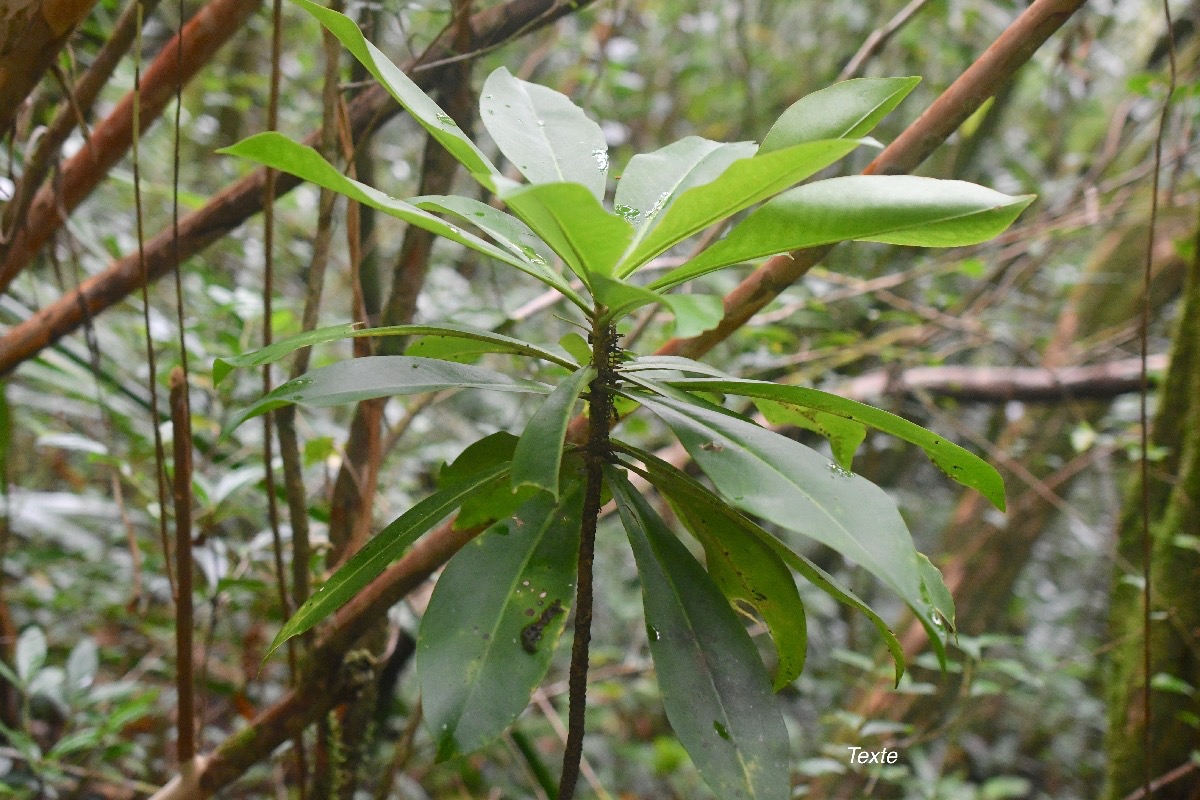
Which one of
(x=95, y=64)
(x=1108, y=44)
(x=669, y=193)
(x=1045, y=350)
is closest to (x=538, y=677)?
(x=669, y=193)

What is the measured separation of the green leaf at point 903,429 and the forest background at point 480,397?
0.14 metres

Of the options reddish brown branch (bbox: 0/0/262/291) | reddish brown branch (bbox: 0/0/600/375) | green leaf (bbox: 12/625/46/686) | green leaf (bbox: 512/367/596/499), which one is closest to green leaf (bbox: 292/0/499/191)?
green leaf (bbox: 512/367/596/499)

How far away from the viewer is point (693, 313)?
37 cm

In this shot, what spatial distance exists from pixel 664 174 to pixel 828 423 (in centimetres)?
24

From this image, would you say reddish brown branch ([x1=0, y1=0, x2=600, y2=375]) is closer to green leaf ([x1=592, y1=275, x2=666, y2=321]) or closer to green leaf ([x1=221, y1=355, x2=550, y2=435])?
green leaf ([x1=221, y1=355, x2=550, y2=435])

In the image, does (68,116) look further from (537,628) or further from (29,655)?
(537,628)

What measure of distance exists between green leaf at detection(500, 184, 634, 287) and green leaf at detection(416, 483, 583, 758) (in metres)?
0.20

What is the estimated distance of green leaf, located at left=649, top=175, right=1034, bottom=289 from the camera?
0.44m

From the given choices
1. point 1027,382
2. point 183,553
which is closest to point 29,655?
point 183,553

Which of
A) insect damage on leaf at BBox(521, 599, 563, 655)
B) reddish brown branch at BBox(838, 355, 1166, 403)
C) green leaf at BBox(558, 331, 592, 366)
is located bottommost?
reddish brown branch at BBox(838, 355, 1166, 403)

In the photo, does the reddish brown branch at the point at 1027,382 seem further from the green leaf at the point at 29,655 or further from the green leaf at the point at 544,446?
the green leaf at the point at 29,655

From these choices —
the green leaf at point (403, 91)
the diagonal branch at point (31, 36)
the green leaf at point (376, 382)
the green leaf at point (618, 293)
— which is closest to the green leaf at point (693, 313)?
the green leaf at point (618, 293)

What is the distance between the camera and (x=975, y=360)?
11.1 ft

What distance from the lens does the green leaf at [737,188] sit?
15.7 inches
